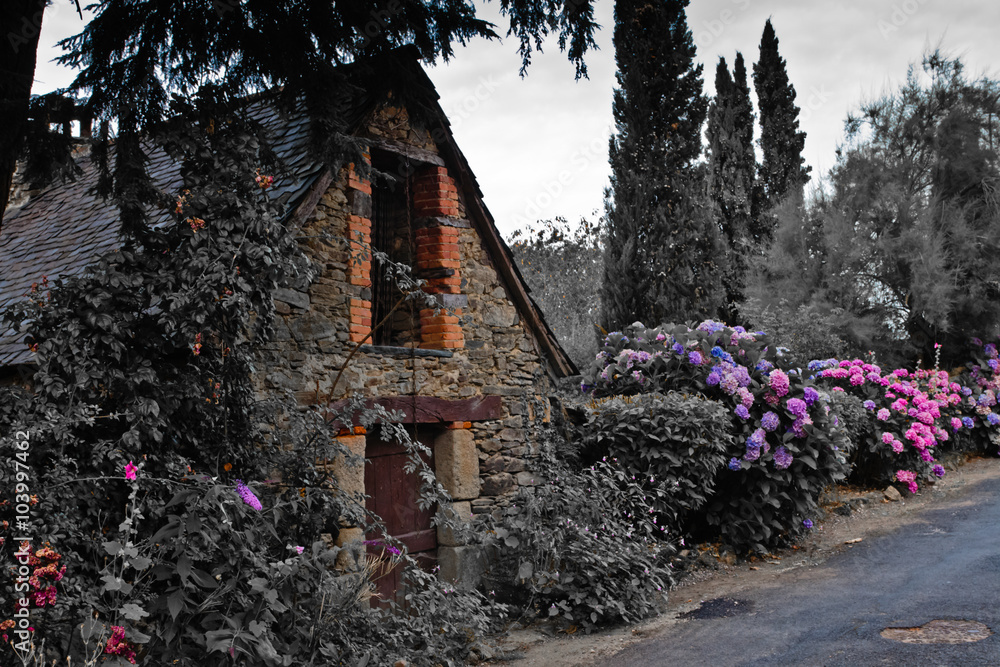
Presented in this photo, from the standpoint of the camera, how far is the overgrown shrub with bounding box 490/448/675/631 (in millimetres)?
6316

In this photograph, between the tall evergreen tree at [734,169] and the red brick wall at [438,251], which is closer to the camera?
the red brick wall at [438,251]

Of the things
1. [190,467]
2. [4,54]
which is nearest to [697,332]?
[190,467]

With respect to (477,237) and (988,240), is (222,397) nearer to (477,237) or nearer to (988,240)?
(477,237)

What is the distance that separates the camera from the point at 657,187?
12.2 metres

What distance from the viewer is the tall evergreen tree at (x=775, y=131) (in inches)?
696

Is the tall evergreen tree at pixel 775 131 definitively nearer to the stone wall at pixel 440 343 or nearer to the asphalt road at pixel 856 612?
the asphalt road at pixel 856 612

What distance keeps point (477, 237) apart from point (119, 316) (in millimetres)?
3654

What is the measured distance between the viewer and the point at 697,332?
8953 mm

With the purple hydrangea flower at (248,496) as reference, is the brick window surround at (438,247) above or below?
above

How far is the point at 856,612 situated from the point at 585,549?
2176 millimetres

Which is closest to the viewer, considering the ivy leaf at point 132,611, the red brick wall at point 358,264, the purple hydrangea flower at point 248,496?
A: the ivy leaf at point 132,611

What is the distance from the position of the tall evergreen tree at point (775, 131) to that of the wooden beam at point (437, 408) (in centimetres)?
1212

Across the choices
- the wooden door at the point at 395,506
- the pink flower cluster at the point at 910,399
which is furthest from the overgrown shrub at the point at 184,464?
the pink flower cluster at the point at 910,399

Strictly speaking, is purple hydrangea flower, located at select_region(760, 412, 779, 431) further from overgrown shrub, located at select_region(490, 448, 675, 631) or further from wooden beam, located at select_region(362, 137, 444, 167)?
wooden beam, located at select_region(362, 137, 444, 167)
